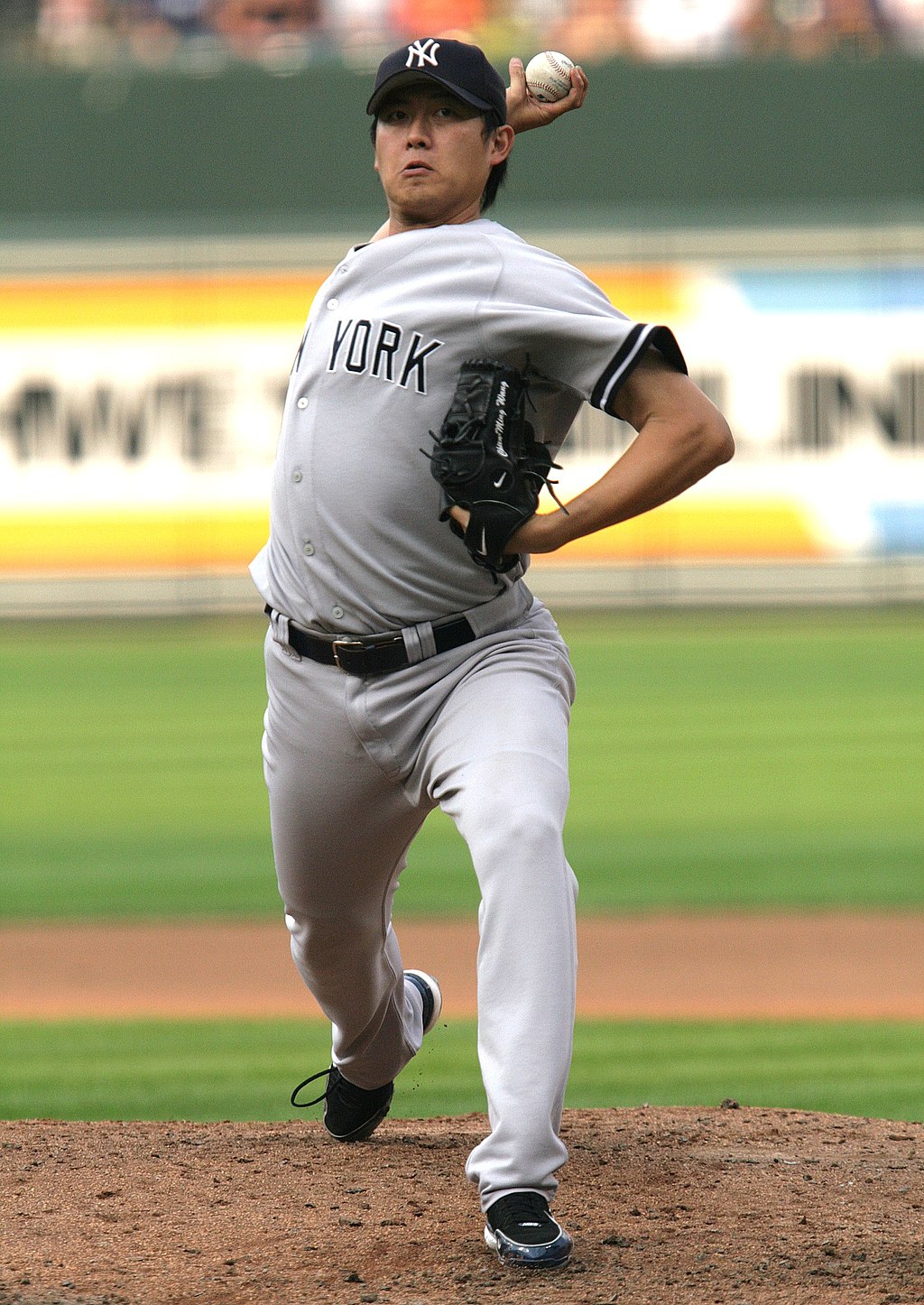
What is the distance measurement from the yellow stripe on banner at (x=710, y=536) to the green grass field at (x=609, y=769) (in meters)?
0.63

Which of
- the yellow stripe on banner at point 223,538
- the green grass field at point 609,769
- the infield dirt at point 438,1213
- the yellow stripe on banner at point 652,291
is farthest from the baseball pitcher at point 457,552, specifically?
the yellow stripe on banner at point 652,291

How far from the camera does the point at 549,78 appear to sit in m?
3.52

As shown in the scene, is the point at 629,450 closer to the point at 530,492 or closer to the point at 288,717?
the point at 530,492

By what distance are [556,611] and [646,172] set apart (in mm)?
4167

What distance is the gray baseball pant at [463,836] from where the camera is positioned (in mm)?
2775

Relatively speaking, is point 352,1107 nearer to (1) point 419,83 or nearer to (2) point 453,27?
(1) point 419,83

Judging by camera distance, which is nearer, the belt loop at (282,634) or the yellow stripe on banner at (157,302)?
the belt loop at (282,634)

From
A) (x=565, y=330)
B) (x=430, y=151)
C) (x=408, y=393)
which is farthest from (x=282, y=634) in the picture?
(x=430, y=151)

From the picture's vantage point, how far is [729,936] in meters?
6.41

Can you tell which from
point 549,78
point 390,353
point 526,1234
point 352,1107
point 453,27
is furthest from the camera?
point 453,27

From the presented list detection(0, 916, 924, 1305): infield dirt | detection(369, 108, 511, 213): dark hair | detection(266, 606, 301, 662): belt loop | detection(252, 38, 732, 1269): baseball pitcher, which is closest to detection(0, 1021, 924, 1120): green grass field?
detection(0, 916, 924, 1305): infield dirt

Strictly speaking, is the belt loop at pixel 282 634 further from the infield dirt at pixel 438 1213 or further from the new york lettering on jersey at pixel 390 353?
the infield dirt at pixel 438 1213

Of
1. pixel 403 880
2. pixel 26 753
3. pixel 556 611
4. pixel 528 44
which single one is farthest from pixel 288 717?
pixel 528 44

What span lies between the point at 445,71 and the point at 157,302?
13746 mm
